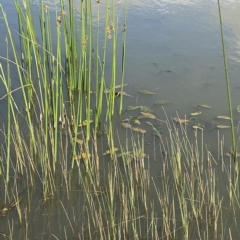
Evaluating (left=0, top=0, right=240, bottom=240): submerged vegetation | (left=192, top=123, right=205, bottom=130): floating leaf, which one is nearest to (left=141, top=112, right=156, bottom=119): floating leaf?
(left=0, top=0, right=240, bottom=240): submerged vegetation

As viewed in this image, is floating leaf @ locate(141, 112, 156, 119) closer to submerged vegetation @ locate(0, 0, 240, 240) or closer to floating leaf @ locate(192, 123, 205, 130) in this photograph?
submerged vegetation @ locate(0, 0, 240, 240)

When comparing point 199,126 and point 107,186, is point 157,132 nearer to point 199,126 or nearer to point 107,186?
point 199,126

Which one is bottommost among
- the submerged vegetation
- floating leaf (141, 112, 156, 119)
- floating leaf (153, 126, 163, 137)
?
the submerged vegetation

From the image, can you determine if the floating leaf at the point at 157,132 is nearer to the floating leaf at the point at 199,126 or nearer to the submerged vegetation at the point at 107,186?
the submerged vegetation at the point at 107,186

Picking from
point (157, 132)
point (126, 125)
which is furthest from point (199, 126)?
point (126, 125)

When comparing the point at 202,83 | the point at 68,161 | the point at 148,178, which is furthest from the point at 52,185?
the point at 202,83

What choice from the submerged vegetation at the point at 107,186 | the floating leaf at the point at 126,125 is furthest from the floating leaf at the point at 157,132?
the floating leaf at the point at 126,125

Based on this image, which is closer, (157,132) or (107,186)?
(107,186)

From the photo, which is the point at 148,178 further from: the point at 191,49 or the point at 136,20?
the point at 136,20

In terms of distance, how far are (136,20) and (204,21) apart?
2.08 feet

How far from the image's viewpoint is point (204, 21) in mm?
4258

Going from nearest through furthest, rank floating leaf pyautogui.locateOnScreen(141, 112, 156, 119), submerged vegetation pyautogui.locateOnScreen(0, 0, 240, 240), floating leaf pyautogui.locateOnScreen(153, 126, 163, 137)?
submerged vegetation pyautogui.locateOnScreen(0, 0, 240, 240)
floating leaf pyautogui.locateOnScreen(153, 126, 163, 137)
floating leaf pyautogui.locateOnScreen(141, 112, 156, 119)

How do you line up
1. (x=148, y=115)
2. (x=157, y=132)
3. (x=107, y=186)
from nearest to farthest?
(x=107, y=186)
(x=157, y=132)
(x=148, y=115)

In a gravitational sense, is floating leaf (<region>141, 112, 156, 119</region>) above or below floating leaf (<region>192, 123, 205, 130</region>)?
above
